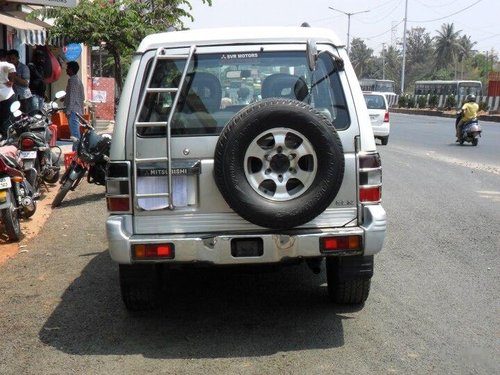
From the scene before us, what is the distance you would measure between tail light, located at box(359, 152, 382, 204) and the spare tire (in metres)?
0.25

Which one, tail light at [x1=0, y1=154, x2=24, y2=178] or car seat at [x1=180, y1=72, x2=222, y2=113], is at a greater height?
car seat at [x1=180, y1=72, x2=222, y2=113]

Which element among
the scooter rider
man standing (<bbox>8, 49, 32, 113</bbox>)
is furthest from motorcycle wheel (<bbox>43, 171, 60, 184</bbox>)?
the scooter rider

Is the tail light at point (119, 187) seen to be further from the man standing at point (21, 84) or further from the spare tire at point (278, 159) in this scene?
the man standing at point (21, 84)

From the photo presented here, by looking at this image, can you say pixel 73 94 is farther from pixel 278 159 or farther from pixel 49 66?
pixel 278 159

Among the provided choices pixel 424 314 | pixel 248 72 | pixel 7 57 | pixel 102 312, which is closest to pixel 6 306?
pixel 102 312

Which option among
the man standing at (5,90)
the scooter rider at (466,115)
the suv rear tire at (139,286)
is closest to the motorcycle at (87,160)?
the man standing at (5,90)

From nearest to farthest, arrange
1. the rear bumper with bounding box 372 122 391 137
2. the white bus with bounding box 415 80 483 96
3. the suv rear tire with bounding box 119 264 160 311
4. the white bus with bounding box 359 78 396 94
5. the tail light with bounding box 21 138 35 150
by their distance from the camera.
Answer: the suv rear tire with bounding box 119 264 160 311 < the tail light with bounding box 21 138 35 150 < the rear bumper with bounding box 372 122 391 137 < the white bus with bounding box 415 80 483 96 < the white bus with bounding box 359 78 396 94

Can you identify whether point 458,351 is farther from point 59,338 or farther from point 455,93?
point 455,93

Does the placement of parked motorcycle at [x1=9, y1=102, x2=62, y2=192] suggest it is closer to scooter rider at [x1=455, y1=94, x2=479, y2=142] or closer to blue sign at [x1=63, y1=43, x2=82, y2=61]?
blue sign at [x1=63, y1=43, x2=82, y2=61]

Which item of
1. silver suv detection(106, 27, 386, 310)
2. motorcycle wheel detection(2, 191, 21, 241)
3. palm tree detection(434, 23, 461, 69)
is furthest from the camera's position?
palm tree detection(434, 23, 461, 69)

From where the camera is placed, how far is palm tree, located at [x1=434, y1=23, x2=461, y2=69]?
101 meters

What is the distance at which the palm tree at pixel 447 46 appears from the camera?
100875mm

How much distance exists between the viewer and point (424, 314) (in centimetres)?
500

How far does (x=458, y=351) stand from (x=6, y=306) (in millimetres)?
3265
